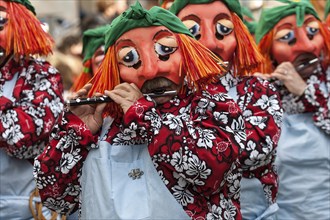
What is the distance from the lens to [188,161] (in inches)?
94.4

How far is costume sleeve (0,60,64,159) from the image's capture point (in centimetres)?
308

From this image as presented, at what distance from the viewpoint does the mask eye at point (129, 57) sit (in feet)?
8.39

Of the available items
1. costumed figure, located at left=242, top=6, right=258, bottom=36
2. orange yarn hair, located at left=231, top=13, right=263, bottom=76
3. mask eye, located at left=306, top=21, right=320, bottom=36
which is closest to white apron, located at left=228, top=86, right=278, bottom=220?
orange yarn hair, located at left=231, top=13, right=263, bottom=76

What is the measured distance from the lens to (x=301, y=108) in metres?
3.54

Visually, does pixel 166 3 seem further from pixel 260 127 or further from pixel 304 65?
pixel 260 127

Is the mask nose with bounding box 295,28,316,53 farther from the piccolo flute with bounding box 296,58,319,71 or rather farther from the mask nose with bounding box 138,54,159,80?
the mask nose with bounding box 138,54,159,80

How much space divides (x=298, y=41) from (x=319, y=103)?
343 millimetres

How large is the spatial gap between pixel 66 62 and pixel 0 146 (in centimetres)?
232

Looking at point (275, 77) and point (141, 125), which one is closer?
point (141, 125)

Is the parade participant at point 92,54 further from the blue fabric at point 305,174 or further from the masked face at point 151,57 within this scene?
the masked face at point 151,57

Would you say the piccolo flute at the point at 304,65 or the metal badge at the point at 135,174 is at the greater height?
the piccolo flute at the point at 304,65

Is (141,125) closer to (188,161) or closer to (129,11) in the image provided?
(188,161)

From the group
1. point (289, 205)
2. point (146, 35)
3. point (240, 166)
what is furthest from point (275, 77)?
point (146, 35)

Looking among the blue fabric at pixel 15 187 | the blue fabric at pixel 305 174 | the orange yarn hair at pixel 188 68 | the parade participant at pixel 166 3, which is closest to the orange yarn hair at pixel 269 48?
the blue fabric at pixel 305 174
